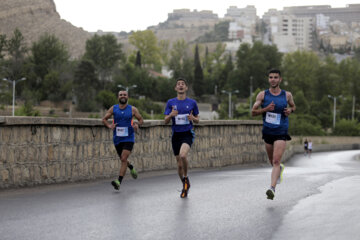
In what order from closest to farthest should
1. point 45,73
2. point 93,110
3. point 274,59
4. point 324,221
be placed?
point 324,221, point 93,110, point 45,73, point 274,59

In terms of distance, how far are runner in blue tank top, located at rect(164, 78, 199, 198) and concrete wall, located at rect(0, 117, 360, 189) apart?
2397mm

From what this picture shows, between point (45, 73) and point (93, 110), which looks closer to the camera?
point (93, 110)

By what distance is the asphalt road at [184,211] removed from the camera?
6965mm

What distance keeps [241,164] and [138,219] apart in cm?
1336

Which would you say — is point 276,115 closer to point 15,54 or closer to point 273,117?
point 273,117

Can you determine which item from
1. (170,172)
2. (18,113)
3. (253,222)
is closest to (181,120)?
(253,222)

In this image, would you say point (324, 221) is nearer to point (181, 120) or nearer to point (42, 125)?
point (181, 120)

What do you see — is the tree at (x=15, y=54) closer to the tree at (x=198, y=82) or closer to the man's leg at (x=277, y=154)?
the tree at (x=198, y=82)

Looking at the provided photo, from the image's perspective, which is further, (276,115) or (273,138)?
(273,138)

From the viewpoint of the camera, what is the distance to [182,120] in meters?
10.9

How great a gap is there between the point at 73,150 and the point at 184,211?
4.68m

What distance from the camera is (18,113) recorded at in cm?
8500

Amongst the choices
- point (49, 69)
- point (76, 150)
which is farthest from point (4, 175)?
point (49, 69)

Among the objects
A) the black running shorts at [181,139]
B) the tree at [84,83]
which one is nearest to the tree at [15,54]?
the tree at [84,83]
